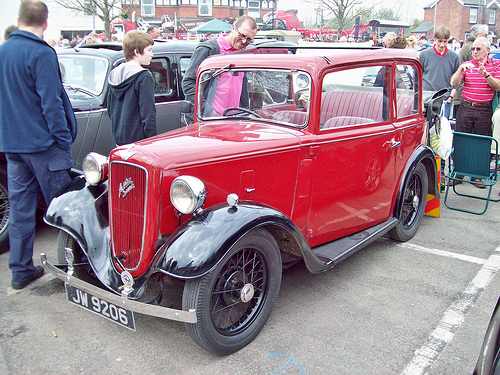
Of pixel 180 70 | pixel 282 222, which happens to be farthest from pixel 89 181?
pixel 180 70

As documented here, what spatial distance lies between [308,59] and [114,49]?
3505 millimetres

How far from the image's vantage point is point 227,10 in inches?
1777

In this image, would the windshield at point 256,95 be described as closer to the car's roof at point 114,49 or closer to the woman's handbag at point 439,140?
the car's roof at point 114,49

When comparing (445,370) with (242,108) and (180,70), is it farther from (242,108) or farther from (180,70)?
(180,70)

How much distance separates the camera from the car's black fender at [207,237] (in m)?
2.32

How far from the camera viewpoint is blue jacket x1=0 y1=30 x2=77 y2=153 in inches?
121

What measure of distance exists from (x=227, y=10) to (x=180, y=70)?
140ft

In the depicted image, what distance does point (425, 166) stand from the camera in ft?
14.9

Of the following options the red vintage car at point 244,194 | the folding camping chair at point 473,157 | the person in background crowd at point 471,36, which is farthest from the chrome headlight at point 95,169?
the person in background crowd at point 471,36

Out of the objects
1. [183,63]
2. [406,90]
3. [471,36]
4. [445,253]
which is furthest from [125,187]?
[471,36]

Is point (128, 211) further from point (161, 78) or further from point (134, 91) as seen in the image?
point (161, 78)

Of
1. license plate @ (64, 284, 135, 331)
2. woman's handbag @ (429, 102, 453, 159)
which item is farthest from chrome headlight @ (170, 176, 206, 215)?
woman's handbag @ (429, 102, 453, 159)

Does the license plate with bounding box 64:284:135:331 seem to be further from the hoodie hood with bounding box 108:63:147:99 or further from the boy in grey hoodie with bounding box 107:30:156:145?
the hoodie hood with bounding box 108:63:147:99

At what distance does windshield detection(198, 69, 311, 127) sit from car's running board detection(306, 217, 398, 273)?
97 centimetres
